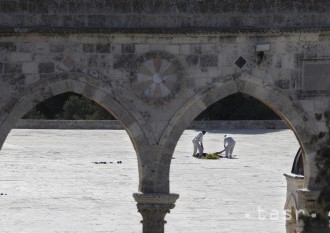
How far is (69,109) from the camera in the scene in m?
71.8

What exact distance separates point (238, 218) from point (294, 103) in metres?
13.7

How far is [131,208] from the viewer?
38.5 m

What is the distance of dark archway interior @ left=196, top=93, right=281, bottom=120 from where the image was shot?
238 feet

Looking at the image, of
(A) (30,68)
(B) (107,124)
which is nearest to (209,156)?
(B) (107,124)

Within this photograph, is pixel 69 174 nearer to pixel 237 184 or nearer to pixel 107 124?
pixel 237 184

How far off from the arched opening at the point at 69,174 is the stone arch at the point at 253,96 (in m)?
0.61

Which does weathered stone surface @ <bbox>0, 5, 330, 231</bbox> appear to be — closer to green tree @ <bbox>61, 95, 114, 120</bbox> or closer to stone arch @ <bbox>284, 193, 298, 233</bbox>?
stone arch @ <bbox>284, 193, 298, 233</bbox>

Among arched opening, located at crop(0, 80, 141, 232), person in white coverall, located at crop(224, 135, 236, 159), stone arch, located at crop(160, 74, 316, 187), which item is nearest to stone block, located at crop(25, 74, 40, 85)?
arched opening, located at crop(0, 80, 141, 232)

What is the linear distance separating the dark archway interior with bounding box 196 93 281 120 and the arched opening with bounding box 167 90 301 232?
19.5ft

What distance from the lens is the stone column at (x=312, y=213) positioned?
23.3 m

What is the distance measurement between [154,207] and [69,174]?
25546 mm

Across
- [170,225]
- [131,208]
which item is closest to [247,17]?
[170,225]

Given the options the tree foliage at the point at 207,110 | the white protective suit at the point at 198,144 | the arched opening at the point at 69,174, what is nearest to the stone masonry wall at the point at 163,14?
the arched opening at the point at 69,174

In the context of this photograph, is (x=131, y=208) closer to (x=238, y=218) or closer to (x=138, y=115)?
(x=238, y=218)
